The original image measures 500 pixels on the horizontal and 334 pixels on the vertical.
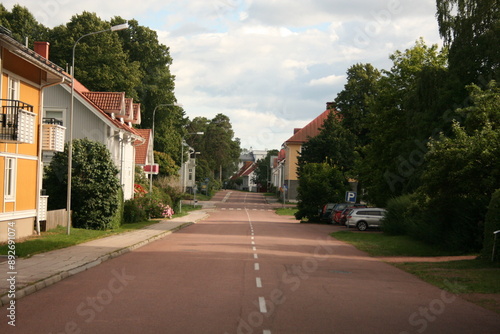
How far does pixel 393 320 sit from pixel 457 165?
12589 mm

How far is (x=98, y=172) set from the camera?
100 ft

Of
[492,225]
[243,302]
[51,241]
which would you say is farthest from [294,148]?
[243,302]

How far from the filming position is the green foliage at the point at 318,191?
5259 centimetres

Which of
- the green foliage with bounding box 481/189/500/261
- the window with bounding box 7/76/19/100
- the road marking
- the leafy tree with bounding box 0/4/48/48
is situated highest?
the leafy tree with bounding box 0/4/48/48

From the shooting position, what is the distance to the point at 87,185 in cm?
3014

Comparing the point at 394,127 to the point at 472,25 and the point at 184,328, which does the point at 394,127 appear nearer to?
the point at 472,25

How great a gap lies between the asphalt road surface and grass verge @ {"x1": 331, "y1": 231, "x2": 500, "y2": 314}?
1.36 feet

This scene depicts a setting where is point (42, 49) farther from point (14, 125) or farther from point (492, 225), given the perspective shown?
point (492, 225)

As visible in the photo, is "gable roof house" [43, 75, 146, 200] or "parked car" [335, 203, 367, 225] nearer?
"gable roof house" [43, 75, 146, 200]

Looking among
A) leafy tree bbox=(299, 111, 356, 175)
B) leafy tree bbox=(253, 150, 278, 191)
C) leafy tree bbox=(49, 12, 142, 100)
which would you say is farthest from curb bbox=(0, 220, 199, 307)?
leafy tree bbox=(253, 150, 278, 191)

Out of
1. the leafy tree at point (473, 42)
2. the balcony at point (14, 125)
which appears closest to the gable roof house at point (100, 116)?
the balcony at point (14, 125)

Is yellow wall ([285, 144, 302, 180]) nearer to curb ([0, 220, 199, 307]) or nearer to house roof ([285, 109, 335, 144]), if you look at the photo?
house roof ([285, 109, 335, 144])

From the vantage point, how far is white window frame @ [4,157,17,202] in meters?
21.9

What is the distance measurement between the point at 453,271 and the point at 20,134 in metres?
14.8
